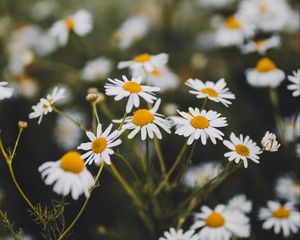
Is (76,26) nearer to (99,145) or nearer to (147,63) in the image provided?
(147,63)

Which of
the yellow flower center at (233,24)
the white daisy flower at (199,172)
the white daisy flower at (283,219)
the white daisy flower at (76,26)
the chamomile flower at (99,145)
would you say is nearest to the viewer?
the chamomile flower at (99,145)

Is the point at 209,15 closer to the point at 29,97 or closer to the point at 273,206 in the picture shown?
the point at 29,97

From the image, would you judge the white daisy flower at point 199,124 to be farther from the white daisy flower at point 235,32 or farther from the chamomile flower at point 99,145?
the white daisy flower at point 235,32

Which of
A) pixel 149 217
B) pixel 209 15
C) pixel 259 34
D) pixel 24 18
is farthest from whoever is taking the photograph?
pixel 24 18

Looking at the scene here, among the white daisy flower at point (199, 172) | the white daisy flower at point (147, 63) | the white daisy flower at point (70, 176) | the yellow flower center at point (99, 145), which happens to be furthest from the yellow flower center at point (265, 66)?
the white daisy flower at point (70, 176)

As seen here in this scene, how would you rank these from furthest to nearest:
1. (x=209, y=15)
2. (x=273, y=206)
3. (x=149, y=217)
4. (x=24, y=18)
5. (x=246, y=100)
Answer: (x=24, y=18) < (x=209, y=15) < (x=246, y=100) < (x=273, y=206) < (x=149, y=217)

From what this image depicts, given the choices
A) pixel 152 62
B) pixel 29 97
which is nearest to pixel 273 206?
pixel 152 62

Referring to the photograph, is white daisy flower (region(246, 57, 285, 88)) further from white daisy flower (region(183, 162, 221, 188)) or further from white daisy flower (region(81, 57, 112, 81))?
white daisy flower (region(81, 57, 112, 81))
